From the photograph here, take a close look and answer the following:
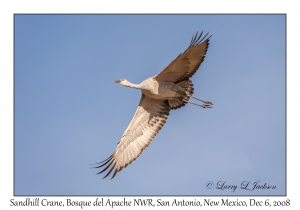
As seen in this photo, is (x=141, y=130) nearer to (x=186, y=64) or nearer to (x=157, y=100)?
(x=157, y=100)

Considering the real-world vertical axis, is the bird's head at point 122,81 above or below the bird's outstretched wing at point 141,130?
above

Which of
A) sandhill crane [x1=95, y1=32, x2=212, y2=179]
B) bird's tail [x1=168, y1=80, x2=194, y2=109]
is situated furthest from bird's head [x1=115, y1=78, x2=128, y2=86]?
bird's tail [x1=168, y1=80, x2=194, y2=109]

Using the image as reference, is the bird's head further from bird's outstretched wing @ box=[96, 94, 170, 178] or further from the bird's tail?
the bird's tail

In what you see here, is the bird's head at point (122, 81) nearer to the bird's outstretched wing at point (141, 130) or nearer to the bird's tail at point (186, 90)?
the bird's outstretched wing at point (141, 130)

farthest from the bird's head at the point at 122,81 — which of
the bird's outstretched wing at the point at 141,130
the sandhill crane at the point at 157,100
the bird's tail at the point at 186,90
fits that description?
the bird's tail at the point at 186,90
